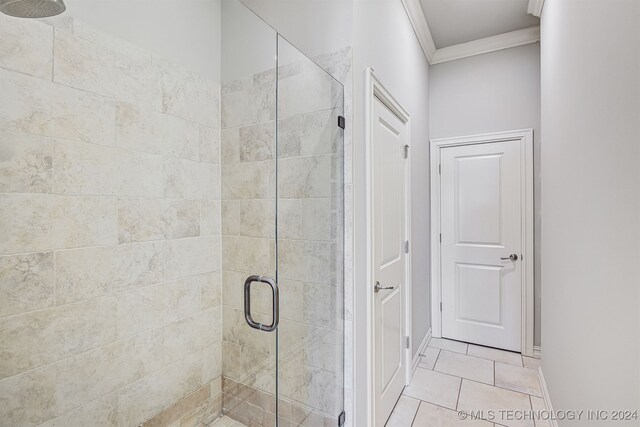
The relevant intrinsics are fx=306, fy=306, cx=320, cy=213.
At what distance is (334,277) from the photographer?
62.9 inches

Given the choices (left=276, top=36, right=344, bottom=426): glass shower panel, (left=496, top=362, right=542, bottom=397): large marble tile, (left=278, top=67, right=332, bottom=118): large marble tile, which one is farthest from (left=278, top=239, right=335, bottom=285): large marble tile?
(left=496, top=362, right=542, bottom=397): large marble tile

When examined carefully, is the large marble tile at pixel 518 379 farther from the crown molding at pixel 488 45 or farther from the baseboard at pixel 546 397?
the crown molding at pixel 488 45

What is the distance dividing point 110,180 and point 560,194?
2393 mm

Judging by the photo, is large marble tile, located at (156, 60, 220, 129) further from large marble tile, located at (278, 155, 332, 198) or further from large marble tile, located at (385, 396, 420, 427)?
large marble tile, located at (385, 396, 420, 427)

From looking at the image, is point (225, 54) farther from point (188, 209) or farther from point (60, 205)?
point (60, 205)

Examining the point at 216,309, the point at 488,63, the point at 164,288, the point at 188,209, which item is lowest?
the point at 216,309

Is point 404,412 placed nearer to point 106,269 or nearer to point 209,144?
point 106,269

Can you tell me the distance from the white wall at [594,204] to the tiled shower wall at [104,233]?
183 cm

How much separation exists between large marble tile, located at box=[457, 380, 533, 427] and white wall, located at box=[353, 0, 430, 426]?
54 cm

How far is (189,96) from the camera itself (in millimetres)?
1777

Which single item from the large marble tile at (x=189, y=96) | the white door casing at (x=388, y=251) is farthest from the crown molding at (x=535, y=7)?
the large marble tile at (x=189, y=96)

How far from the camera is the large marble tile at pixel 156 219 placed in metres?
1.48

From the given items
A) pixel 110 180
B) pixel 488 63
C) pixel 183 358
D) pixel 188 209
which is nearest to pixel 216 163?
pixel 188 209

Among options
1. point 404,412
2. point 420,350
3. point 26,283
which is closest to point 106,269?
point 26,283
